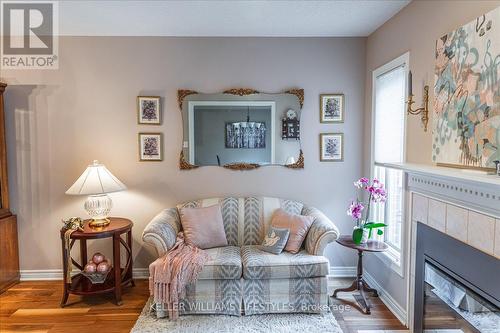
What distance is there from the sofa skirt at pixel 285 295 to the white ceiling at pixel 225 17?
233 centimetres

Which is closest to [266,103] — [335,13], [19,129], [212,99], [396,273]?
[212,99]

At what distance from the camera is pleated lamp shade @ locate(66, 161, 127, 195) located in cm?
305

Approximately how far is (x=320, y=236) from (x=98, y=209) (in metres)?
2.12

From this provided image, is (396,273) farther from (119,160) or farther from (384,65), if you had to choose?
(119,160)

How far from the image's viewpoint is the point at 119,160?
11.6ft

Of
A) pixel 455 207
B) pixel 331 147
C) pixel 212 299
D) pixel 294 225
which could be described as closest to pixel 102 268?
pixel 212 299

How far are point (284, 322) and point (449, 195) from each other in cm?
164

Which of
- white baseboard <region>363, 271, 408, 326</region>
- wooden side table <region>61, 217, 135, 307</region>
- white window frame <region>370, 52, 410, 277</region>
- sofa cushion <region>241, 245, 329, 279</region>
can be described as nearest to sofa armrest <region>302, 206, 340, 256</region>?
sofa cushion <region>241, 245, 329, 279</region>

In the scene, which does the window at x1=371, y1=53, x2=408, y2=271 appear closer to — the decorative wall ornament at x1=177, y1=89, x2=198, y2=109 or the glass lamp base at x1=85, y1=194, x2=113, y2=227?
the decorative wall ornament at x1=177, y1=89, x2=198, y2=109

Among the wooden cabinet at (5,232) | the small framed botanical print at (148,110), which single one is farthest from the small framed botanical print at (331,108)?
the wooden cabinet at (5,232)

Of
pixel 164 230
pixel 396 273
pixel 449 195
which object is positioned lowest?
pixel 396 273

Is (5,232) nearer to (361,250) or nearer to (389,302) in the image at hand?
(361,250)

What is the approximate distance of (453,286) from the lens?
187 centimetres

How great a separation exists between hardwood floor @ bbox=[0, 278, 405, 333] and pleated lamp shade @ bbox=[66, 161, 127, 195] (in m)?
1.05
